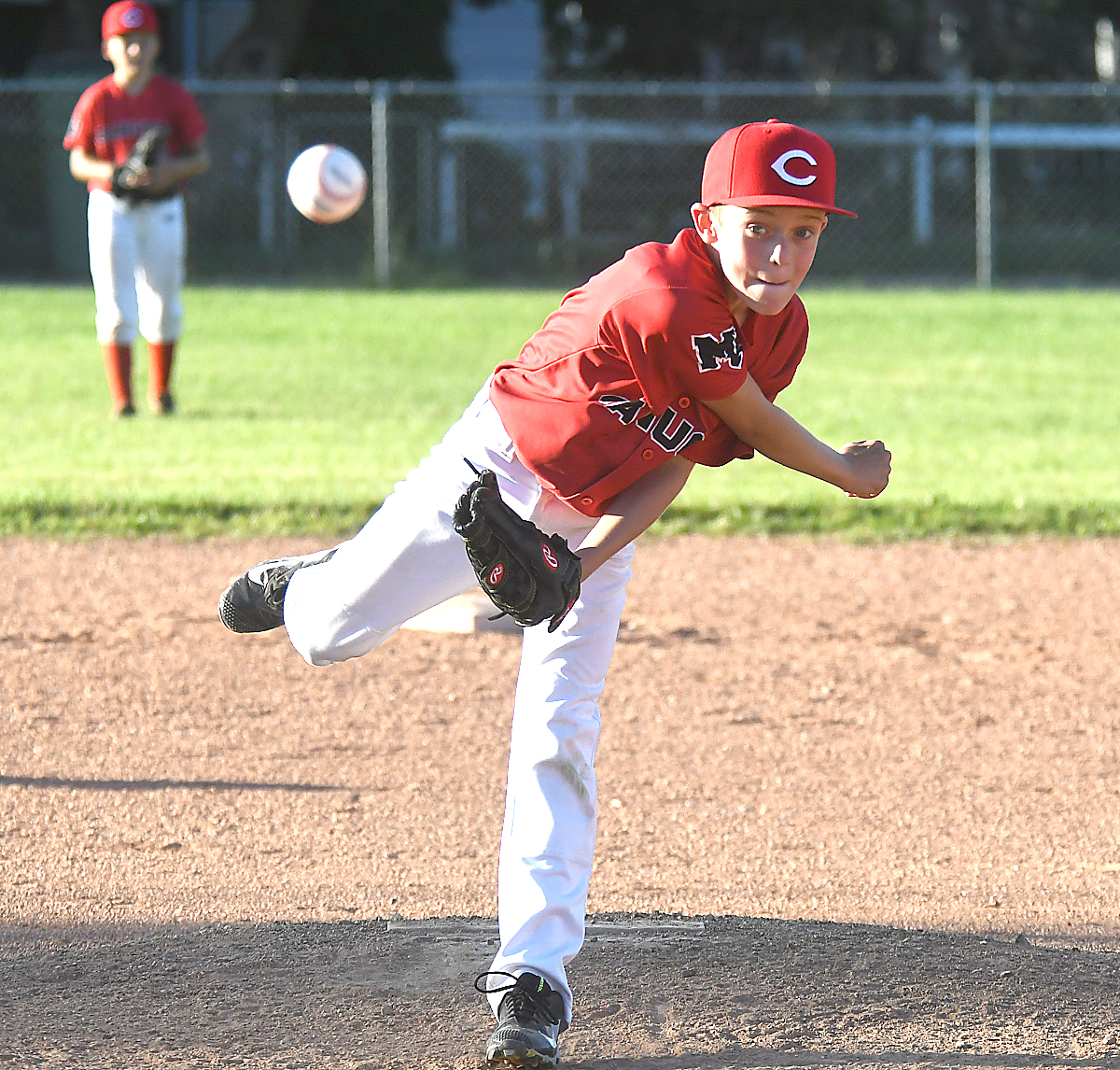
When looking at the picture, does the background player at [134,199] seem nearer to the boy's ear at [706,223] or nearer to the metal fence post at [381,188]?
the metal fence post at [381,188]

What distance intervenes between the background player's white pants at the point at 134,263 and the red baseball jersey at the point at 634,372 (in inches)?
269

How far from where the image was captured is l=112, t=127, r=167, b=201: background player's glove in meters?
9.19

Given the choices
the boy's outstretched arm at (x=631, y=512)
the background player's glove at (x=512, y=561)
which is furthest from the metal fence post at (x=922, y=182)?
the background player's glove at (x=512, y=561)

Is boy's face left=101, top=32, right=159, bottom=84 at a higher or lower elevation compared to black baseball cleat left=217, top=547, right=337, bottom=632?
higher

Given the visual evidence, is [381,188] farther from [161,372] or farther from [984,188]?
[161,372]

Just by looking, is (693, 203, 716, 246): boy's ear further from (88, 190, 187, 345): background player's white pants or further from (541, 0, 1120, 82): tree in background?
(541, 0, 1120, 82): tree in background

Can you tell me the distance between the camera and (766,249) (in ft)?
9.42

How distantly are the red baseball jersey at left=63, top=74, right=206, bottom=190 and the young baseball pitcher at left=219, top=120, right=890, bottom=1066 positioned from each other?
7.00 m

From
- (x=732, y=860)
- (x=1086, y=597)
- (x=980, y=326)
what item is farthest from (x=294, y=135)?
(x=732, y=860)

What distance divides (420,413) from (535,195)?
10.5 m

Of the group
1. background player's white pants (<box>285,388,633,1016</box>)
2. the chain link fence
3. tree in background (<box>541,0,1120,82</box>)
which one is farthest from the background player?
tree in background (<box>541,0,1120,82</box>)

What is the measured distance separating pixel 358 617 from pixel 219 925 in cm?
→ 89

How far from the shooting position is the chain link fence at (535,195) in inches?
729

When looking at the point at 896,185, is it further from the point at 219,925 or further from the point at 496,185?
the point at 219,925
